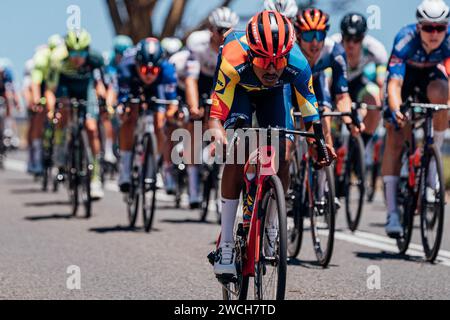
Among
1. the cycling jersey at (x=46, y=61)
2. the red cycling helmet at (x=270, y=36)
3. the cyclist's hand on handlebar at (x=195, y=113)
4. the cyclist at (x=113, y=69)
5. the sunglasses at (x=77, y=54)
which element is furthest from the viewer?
the cyclist at (x=113, y=69)

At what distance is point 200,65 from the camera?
11.7 meters

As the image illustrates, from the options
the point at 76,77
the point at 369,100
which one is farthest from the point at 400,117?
the point at 76,77

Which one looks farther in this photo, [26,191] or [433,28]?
[26,191]

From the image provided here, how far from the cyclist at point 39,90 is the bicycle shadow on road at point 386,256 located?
5.88 metres

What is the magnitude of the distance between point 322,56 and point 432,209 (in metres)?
1.55

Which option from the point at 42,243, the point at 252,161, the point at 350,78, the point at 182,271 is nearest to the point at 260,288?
the point at 252,161

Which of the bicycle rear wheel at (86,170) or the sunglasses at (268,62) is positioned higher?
the sunglasses at (268,62)

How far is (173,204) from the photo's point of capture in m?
14.3

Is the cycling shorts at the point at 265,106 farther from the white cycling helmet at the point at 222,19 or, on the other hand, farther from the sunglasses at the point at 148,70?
Result: the sunglasses at the point at 148,70

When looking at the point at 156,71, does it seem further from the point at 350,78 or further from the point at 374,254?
the point at 374,254

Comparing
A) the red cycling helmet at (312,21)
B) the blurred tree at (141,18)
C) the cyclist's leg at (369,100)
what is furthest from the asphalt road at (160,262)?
the blurred tree at (141,18)

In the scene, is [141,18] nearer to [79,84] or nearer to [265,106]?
→ [79,84]

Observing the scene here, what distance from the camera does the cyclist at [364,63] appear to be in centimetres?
1112
